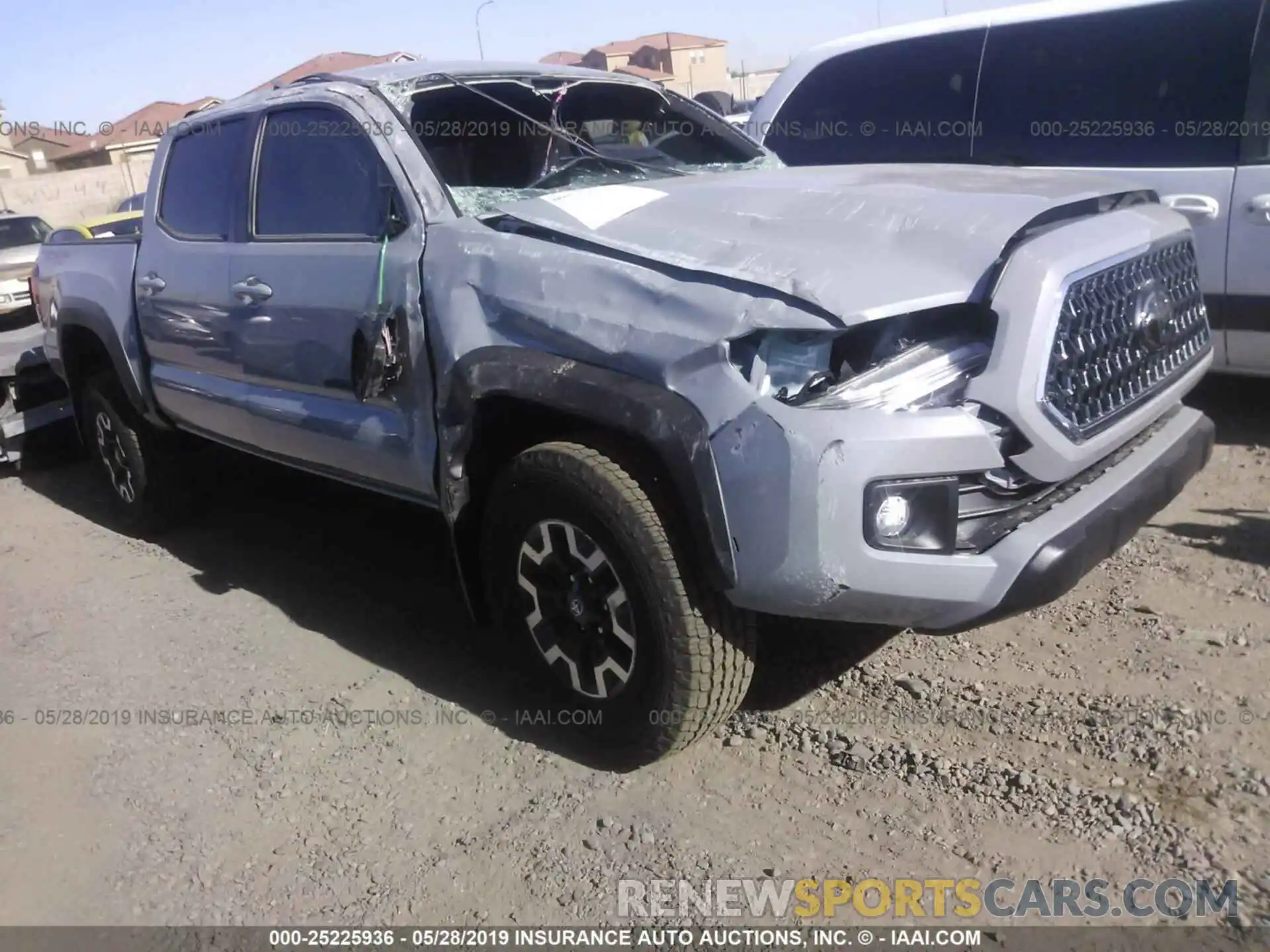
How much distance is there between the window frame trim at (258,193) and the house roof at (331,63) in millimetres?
241

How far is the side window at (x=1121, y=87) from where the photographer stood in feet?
15.1

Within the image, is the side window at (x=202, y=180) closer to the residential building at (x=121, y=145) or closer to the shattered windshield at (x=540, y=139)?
the shattered windshield at (x=540, y=139)

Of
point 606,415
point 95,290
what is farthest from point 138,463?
point 606,415

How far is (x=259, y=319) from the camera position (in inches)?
152

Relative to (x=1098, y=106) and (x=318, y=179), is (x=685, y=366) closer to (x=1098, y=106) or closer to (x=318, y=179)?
(x=318, y=179)

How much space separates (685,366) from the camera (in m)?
2.49

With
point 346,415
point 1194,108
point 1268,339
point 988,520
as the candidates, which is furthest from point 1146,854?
point 1194,108

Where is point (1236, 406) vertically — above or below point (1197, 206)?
below

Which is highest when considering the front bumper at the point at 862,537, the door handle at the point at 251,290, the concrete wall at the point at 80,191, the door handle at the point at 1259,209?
the door handle at the point at 251,290

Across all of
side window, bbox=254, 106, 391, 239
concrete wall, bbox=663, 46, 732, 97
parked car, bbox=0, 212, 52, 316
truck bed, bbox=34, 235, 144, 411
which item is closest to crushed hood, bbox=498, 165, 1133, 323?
side window, bbox=254, 106, 391, 239

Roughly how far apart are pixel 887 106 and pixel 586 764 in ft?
13.5

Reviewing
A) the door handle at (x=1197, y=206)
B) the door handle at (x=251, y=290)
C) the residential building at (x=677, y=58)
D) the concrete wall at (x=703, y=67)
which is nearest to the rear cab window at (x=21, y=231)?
the door handle at (x=251, y=290)

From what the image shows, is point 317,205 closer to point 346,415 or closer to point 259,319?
point 259,319

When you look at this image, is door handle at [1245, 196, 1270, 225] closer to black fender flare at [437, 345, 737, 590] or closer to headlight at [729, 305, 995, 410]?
headlight at [729, 305, 995, 410]
